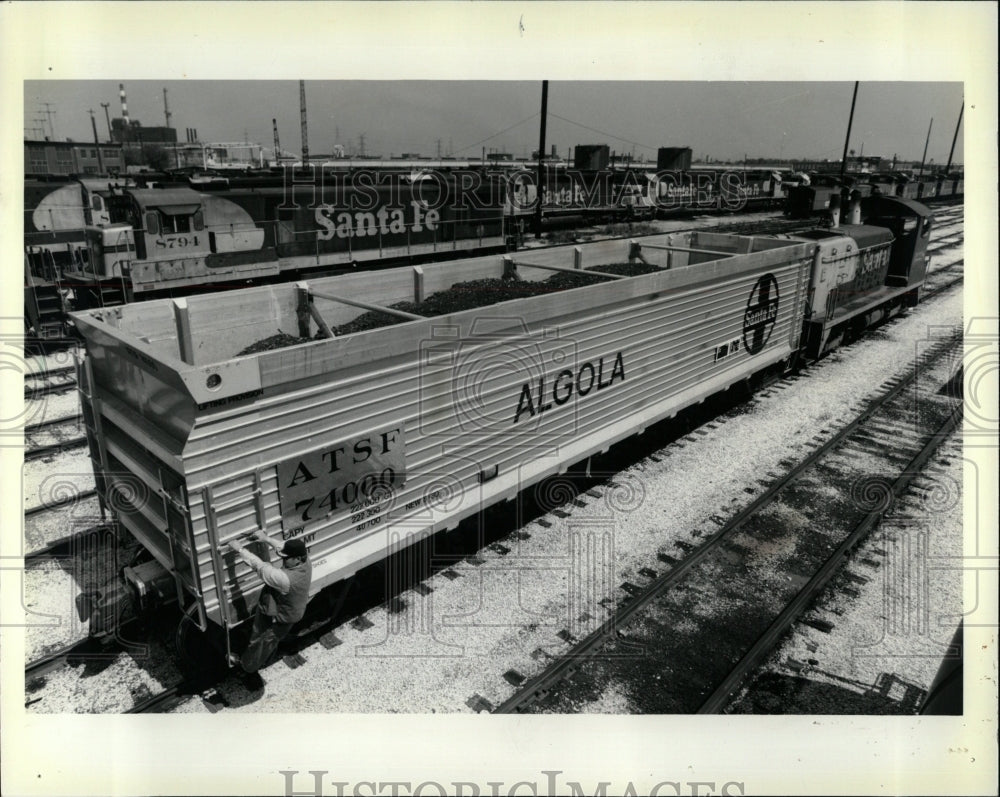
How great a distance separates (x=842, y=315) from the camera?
44.1 ft

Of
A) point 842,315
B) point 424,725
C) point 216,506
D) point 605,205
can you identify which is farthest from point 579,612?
point 605,205

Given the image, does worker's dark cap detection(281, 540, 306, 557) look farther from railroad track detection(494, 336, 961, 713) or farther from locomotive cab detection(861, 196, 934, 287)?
locomotive cab detection(861, 196, 934, 287)

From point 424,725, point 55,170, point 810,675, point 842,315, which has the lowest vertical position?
point 810,675

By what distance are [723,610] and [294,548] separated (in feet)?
13.4

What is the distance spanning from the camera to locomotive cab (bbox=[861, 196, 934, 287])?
1638 cm

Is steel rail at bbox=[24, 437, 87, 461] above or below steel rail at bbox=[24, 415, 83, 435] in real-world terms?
below

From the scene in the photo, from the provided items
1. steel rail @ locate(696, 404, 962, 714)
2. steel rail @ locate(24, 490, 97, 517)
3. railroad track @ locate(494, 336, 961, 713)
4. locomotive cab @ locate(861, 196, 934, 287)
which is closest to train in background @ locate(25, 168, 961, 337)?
steel rail @ locate(24, 490, 97, 517)

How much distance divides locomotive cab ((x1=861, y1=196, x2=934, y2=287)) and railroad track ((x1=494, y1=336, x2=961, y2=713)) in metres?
8.87

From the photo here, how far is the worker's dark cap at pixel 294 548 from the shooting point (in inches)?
190

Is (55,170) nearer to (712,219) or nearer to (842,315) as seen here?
(712,219)

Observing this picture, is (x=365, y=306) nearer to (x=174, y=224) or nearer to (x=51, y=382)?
(x=51, y=382)

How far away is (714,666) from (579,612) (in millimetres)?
1267

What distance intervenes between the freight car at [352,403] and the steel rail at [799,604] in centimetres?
259

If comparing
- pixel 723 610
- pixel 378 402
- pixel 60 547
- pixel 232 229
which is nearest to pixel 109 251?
pixel 232 229
